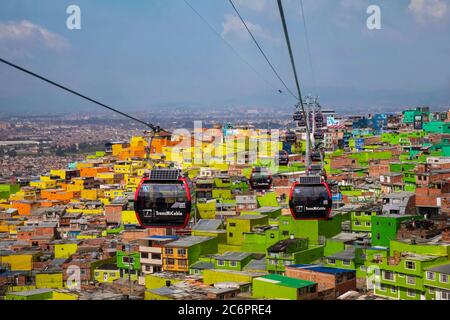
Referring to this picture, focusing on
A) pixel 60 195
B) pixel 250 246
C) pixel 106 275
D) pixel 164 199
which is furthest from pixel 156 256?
pixel 60 195

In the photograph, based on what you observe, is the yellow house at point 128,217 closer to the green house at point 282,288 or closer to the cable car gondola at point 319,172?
the cable car gondola at point 319,172

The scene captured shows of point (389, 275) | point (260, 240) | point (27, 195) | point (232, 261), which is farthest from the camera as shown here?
point (27, 195)

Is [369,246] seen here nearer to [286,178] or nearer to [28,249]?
[28,249]

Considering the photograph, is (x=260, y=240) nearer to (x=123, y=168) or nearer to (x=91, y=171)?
(x=123, y=168)

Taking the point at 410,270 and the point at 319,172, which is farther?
the point at 319,172

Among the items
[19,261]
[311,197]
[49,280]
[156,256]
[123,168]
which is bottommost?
[49,280]

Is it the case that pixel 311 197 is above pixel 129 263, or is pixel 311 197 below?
above

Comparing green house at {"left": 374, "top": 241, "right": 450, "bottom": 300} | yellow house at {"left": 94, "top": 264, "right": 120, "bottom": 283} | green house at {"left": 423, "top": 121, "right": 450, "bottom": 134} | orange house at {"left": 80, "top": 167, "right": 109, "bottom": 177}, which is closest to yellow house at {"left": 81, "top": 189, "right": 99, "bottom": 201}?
orange house at {"left": 80, "top": 167, "right": 109, "bottom": 177}

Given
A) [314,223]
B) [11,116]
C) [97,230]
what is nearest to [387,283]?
[314,223]
